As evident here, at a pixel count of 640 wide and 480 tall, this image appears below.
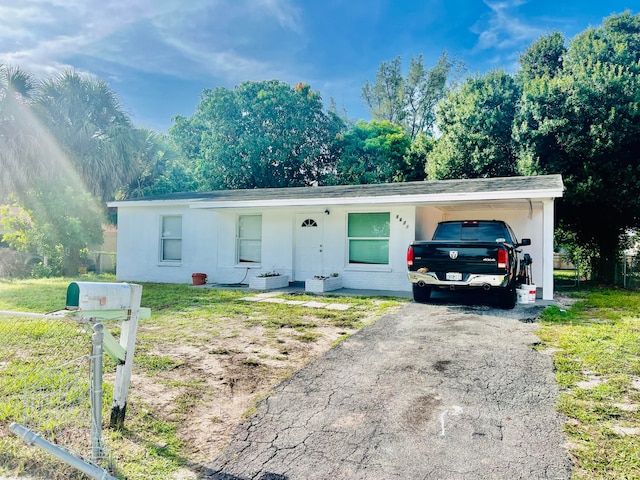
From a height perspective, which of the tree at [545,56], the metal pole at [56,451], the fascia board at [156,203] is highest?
the tree at [545,56]

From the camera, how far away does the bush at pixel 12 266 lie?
1675 centimetres

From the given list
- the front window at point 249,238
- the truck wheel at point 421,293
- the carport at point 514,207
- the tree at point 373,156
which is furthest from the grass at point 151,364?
the tree at point 373,156

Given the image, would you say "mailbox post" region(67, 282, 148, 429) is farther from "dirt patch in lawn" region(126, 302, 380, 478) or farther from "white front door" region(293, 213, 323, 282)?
"white front door" region(293, 213, 323, 282)

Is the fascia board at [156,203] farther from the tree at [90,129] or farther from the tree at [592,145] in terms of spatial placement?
the tree at [592,145]

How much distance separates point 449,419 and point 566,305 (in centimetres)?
705

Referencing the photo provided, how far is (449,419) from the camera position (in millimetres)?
3340

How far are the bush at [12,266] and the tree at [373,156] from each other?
16695 mm

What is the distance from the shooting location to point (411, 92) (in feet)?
109

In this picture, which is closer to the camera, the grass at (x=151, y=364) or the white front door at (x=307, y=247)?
the grass at (x=151, y=364)

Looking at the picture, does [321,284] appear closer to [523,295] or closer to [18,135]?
[523,295]

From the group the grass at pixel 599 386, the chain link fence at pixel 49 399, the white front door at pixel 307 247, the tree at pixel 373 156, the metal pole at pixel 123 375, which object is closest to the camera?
the chain link fence at pixel 49 399

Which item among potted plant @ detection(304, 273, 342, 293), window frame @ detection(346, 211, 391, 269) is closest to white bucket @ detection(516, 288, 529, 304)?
window frame @ detection(346, 211, 391, 269)

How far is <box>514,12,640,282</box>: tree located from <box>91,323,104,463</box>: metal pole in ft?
48.7

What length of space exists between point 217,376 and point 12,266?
16854 mm
